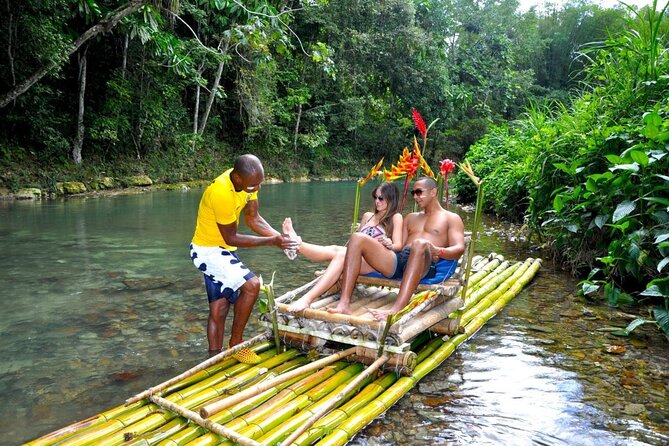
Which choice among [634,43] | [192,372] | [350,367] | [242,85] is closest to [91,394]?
[192,372]

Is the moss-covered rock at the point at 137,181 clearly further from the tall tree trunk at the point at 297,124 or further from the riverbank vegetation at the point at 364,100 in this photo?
the tall tree trunk at the point at 297,124

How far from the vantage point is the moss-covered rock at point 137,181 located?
16.6 m

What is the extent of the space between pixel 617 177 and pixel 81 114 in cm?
1475

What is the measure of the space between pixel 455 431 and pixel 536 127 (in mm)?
6859

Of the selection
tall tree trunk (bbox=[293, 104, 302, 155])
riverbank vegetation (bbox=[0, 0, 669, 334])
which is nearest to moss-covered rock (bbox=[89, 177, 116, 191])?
riverbank vegetation (bbox=[0, 0, 669, 334])

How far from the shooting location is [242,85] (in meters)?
20.8

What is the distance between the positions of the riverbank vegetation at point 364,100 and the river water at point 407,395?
0.57 meters

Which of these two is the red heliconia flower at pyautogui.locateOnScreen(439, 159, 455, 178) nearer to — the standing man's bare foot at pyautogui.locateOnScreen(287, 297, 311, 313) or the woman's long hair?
the woman's long hair

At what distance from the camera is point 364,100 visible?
2700 centimetres

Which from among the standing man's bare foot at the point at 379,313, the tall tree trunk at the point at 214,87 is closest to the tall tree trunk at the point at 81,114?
the tall tree trunk at the point at 214,87

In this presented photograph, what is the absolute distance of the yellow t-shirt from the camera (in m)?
3.38

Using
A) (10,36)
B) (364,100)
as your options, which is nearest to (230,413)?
(10,36)

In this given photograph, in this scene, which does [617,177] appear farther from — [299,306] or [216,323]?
[216,323]

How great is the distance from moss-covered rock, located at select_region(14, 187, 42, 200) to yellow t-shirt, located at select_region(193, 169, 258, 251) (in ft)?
39.4
